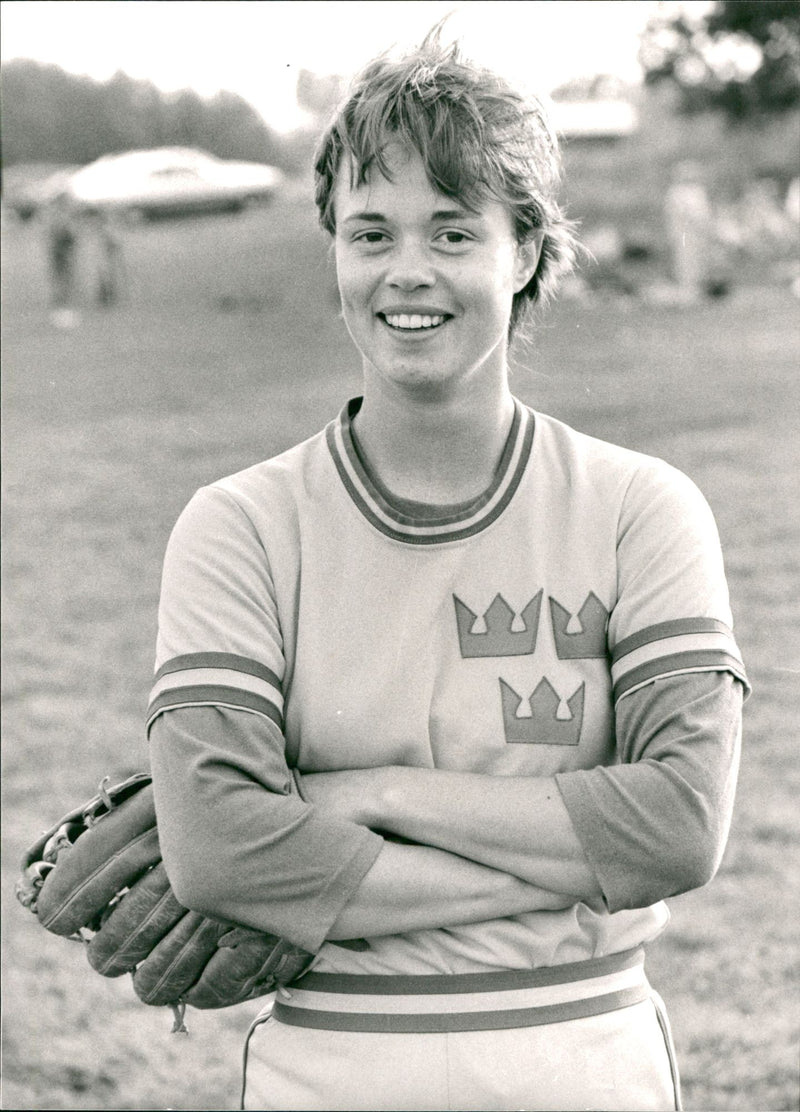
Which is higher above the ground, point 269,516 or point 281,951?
point 269,516

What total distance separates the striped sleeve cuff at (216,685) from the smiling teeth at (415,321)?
1.52 ft

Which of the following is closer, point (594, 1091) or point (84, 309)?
point (594, 1091)

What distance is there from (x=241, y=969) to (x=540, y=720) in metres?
0.49

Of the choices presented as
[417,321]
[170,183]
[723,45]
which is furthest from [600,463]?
[170,183]

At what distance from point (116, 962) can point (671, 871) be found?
76 centimetres

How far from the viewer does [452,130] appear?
1768mm

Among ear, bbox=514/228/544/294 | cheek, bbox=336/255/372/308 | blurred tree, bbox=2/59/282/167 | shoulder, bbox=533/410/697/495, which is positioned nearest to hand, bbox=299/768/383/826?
shoulder, bbox=533/410/697/495

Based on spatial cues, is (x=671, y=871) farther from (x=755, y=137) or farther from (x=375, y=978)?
(x=755, y=137)

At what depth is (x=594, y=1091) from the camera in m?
1.77

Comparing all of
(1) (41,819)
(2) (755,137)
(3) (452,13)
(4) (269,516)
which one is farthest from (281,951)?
(2) (755,137)

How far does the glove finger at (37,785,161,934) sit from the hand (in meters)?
0.26

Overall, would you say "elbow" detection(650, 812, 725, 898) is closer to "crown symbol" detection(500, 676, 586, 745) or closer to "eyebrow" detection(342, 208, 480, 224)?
"crown symbol" detection(500, 676, 586, 745)

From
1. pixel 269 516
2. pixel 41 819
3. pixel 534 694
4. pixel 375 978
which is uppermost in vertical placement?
pixel 269 516

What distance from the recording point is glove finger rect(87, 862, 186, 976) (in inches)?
74.0
